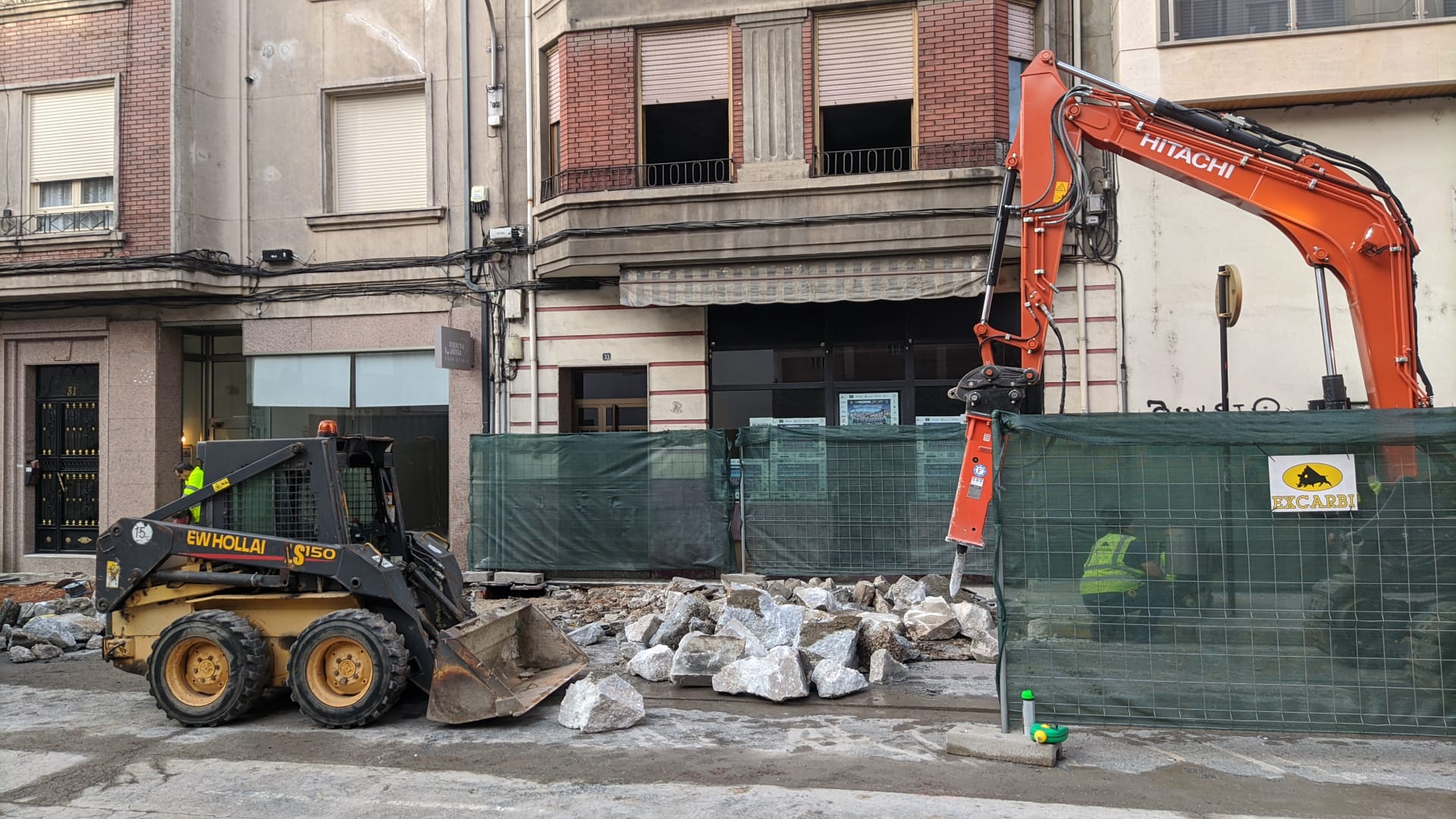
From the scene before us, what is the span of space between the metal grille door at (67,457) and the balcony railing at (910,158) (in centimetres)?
1153

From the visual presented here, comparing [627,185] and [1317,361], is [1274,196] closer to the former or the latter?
[1317,361]

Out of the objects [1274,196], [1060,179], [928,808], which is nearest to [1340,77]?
[1274,196]

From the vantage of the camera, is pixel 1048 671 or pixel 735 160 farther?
pixel 735 160

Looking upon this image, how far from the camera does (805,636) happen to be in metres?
8.33

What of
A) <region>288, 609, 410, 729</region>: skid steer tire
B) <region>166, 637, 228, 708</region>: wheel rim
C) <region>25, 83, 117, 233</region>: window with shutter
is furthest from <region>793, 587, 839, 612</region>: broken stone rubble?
<region>25, 83, 117, 233</region>: window with shutter

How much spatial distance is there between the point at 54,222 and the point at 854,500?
12386 millimetres

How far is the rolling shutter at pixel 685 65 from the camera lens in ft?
43.0

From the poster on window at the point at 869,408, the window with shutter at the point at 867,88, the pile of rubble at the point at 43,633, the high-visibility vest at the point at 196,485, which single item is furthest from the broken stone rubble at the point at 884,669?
the pile of rubble at the point at 43,633

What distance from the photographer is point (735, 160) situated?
12953mm

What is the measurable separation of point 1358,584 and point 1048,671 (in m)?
1.73

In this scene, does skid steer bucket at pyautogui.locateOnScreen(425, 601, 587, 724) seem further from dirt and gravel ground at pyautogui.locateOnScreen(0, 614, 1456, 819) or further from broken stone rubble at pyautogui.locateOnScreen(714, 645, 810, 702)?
broken stone rubble at pyautogui.locateOnScreen(714, 645, 810, 702)

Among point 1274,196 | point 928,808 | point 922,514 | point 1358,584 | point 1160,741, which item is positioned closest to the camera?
point 928,808

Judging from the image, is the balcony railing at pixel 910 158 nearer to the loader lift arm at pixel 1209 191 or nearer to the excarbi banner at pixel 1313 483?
the loader lift arm at pixel 1209 191

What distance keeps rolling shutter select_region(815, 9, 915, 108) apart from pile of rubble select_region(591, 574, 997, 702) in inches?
239
